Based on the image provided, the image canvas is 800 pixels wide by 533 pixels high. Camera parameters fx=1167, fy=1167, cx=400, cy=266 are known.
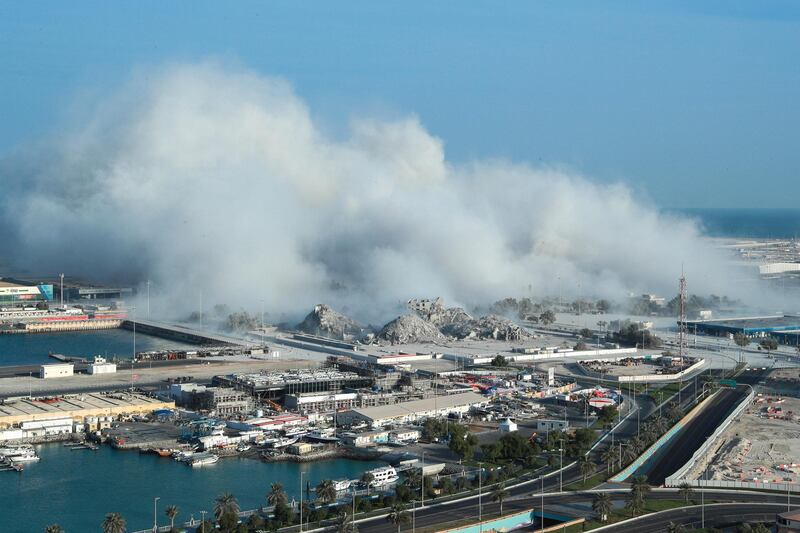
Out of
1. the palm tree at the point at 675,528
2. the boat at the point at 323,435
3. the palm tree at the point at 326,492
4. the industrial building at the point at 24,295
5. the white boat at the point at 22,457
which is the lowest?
the palm tree at the point at 675,528

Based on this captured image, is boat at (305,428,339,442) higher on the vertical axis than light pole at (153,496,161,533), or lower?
higher

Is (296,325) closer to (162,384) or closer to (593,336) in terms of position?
(593,336)

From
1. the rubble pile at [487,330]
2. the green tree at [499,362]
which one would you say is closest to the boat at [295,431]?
the green tree at [499,362]

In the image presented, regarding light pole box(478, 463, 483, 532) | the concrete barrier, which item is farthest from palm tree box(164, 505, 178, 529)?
the concrete barrier

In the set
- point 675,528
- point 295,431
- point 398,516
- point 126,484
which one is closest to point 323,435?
point 295,431

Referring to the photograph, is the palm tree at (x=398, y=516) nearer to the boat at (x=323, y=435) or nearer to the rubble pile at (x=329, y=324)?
the boat at (x=323, y=435)

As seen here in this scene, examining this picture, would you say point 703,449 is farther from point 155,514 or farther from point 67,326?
point 67,326

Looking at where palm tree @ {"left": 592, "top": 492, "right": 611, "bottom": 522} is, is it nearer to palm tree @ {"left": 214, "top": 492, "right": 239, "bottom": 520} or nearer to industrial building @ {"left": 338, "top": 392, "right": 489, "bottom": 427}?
palm tree @ {"left": 214, "top": 492, "right": 239, "bottom": 520}
